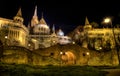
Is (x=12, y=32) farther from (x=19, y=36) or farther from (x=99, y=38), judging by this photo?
(x=99, y=38)

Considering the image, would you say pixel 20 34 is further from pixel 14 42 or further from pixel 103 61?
pixel 103 61

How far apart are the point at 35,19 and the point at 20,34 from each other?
4678cm

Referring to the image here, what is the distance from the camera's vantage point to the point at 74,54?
135ft

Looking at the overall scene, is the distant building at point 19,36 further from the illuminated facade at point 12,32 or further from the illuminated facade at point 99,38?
the illuminated facade at point 99,38

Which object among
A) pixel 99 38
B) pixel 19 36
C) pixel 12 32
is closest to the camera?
pixel 12 32

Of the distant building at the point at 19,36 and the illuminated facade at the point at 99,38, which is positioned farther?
the illuminated facade at the point at 99,38

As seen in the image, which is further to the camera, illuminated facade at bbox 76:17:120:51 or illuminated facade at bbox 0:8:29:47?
illuminated facade at bbox 76:17:120:51

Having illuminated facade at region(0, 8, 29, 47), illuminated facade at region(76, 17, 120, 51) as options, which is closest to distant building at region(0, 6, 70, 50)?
illuminated facade at region(0, 8, 29, 47)

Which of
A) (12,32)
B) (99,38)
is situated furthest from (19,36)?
(99,38)

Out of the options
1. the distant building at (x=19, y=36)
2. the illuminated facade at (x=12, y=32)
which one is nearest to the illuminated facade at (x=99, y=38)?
the distant building at (x=19, y=36)

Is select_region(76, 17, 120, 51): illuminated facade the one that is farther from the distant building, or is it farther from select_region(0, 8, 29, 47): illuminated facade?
select_region(0, 8, 29, 47): illuminated facade

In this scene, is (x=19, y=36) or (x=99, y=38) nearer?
(x=19, y=36)

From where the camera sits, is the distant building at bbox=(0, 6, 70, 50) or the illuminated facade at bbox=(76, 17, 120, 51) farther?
the illuminated facade at bbox=(76, 17, 120, 51)

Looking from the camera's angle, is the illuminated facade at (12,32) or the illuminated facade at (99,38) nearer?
the illuminated facade at (12,32)
